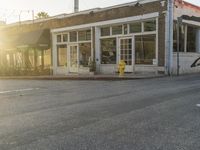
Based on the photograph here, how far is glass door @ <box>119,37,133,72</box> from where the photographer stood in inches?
856

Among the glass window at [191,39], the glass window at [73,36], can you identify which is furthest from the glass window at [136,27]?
the glass window at [73,36]

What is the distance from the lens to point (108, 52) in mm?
23625

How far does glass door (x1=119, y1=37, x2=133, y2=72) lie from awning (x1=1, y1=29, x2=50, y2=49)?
8.56 m

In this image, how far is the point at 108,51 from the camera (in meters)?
23.6

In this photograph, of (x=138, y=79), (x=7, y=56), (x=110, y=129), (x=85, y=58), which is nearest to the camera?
(x=110, y=129)

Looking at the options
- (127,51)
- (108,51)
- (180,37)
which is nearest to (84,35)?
(108,51)

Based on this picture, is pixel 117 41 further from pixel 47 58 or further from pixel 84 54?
pixel 47 58

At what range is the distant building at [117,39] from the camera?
19859mm

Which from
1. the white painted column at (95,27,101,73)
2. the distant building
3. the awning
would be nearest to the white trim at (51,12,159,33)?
the distant building

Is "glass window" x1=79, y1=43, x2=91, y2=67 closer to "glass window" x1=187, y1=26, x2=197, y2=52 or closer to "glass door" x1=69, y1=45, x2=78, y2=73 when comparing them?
"glass door" x1=69, y1=45, x2=78, y2=73

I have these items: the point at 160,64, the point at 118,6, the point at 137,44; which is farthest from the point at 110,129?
the point at 118,6

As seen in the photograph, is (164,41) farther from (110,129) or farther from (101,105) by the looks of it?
(110,129)

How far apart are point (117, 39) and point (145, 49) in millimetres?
2444

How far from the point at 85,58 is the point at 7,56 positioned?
1324 cm
